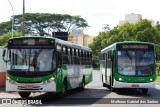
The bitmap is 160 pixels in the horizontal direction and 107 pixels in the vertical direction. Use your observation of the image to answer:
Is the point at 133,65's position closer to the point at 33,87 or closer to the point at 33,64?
the point at 33,64

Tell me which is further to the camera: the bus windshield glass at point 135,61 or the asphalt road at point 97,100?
the bus windshield glass at point 135,61

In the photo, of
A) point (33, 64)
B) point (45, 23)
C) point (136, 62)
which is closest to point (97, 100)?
point (33, 64)

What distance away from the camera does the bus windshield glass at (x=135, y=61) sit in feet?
84.7

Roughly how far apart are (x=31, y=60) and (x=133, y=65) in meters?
7.16

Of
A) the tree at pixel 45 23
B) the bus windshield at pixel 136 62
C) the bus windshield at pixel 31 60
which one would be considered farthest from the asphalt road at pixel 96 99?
the tree at pixel 45 23

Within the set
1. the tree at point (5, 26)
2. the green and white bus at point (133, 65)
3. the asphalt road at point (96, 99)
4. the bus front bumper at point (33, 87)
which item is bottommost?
the asphalt road at point (96, 99)

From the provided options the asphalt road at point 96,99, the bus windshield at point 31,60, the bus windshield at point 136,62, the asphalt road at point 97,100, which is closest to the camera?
the asphalt road at point 97,100

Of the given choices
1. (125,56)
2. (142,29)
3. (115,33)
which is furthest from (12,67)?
(115,33)

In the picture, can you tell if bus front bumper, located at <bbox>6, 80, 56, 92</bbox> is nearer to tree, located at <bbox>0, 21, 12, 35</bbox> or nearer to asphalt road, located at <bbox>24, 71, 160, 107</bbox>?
asphalt road, located at <bbox>24, 71, 160, 107</bbox>

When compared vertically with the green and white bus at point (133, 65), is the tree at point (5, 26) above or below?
above

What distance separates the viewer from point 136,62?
25984 mm

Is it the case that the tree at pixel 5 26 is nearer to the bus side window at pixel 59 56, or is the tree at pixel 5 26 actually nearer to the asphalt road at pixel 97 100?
the asphalt road at pixel 97 100

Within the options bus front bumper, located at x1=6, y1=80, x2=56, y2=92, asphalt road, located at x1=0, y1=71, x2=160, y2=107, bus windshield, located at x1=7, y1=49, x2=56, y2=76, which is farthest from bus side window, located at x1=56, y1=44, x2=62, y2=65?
asphalt road, located at x1=0, y1=71, x2=160, y2=107

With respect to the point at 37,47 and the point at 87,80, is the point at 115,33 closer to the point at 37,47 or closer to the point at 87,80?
the point at 87,80
